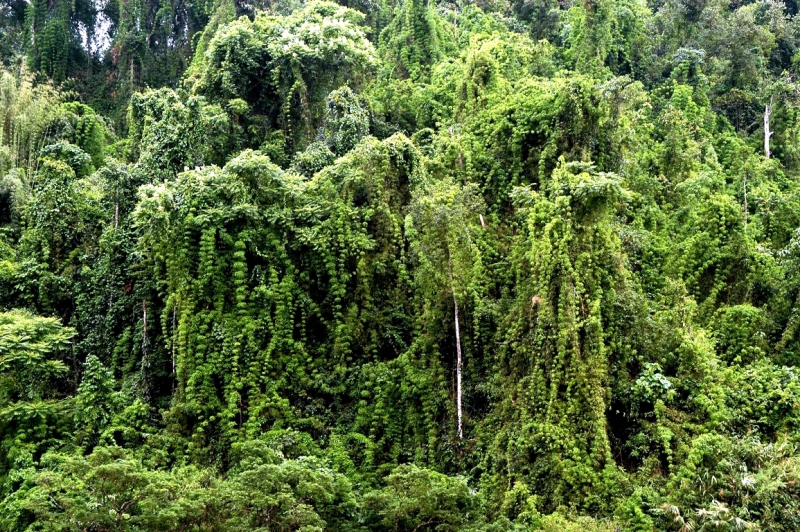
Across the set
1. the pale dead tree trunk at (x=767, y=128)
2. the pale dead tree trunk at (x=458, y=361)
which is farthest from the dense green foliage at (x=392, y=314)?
the pale dead tree trunk at (x=767, y=128)

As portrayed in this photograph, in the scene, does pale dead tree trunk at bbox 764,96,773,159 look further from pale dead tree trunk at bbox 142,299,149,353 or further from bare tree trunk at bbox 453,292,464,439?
pale dead tree trunk at bbox 142,299,149,353

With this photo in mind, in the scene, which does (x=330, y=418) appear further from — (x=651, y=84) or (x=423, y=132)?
(x=651, y=84)

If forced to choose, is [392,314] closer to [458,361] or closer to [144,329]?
[458,361]

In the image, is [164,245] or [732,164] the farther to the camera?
[732,164]

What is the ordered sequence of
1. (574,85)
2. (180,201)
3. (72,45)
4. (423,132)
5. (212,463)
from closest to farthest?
(212,463), (180,201), (574,85), (423,132), (72,45)

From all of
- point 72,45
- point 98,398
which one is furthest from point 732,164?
point 72,45

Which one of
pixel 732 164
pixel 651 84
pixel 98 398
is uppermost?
pixel 651 84

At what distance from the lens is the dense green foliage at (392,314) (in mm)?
7020

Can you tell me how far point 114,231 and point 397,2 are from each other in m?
10.7

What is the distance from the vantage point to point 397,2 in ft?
61.9

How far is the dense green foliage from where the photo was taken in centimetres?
702

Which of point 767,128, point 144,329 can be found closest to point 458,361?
point 144,329

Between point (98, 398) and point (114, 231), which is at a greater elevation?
point (114, 231)

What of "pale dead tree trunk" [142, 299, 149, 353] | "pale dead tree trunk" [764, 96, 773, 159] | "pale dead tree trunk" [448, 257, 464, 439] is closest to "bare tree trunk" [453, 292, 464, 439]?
"pale dead tree trunk" [448, 257, 464, 439]
